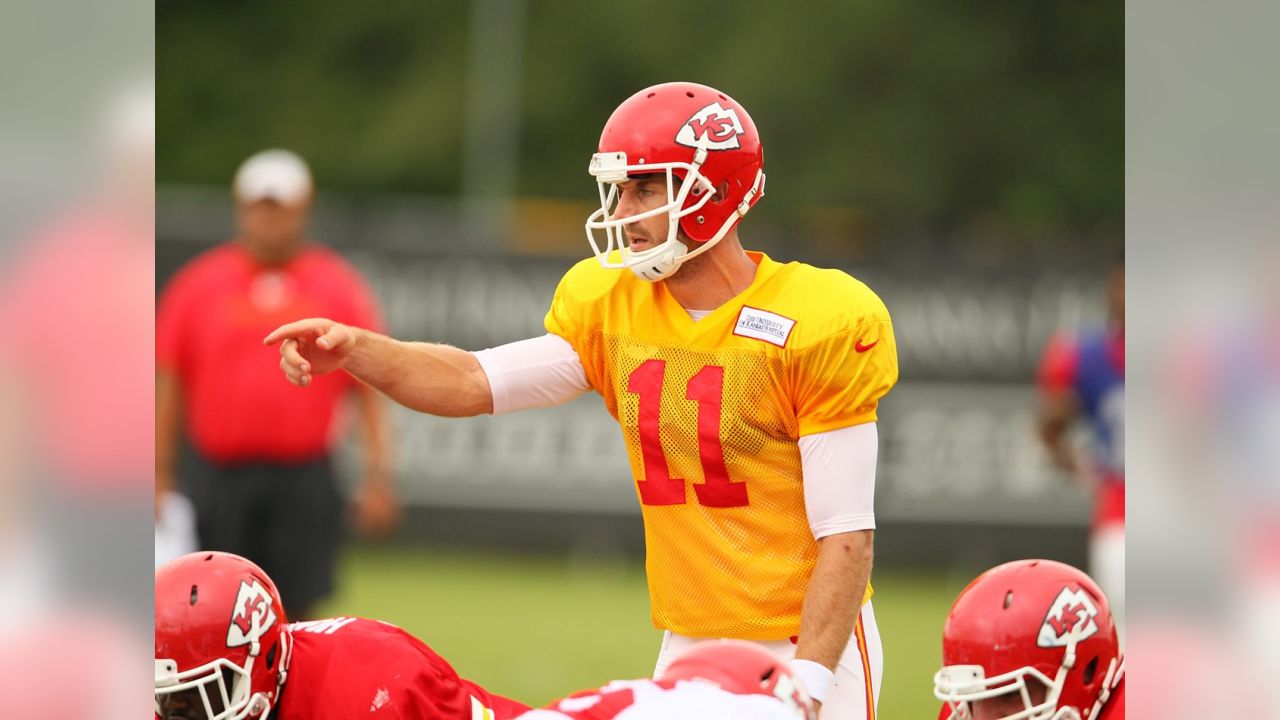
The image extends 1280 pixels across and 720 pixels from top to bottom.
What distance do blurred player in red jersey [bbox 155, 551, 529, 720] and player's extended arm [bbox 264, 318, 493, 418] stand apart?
0.47m

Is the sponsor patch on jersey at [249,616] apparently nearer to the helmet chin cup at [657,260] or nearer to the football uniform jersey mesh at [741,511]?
the football uniform jersey mesh at [741,511]

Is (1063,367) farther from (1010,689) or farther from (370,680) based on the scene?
(370,680)

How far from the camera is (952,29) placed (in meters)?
21.4

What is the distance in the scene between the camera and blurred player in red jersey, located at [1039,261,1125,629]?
8039 millimetres

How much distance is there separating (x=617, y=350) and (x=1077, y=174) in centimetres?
1778

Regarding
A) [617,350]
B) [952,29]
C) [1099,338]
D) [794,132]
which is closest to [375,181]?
[794,132]

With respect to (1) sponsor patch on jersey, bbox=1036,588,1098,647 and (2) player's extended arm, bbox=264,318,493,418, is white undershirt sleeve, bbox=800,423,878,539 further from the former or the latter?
(2) player's extended arm, bbox=264,318,493,418

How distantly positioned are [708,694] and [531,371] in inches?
62.1

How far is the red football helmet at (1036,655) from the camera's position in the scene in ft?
10.7

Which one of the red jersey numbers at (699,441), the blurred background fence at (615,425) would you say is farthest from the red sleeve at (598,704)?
the blurred background fence at (615,425)

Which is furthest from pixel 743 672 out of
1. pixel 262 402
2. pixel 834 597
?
pixel 262 402

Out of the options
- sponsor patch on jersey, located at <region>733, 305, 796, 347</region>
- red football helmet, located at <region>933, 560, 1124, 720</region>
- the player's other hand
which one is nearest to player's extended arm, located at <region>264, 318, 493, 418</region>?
the player's other hand

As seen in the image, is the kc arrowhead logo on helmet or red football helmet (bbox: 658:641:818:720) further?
the kc arrowhead logo on helmet

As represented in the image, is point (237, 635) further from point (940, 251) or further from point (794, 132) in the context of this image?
point (794, 132)
